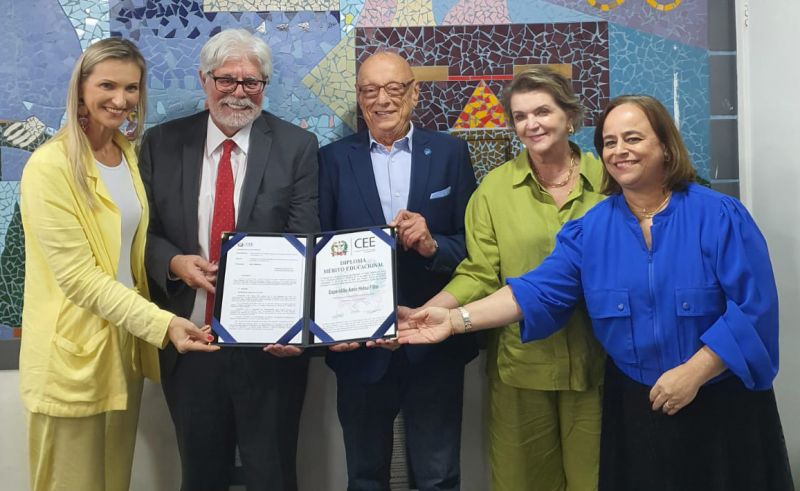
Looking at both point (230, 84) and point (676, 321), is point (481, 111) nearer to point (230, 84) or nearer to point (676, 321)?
point (230, 84)

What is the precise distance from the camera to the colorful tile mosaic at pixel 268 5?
9.99 ft

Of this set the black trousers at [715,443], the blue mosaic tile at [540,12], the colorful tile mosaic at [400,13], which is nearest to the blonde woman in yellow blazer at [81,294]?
the colorful tile mosaic at [400,13]

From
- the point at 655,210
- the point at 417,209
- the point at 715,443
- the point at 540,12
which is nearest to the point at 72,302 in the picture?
the point at 417,209

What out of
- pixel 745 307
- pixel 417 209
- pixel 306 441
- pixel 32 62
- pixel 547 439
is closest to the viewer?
pixel 745 307

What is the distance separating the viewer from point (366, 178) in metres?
2.64

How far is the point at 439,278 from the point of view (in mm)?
2707

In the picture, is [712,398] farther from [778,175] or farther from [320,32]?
[320,32]

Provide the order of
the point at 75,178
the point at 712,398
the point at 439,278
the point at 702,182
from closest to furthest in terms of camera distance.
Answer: the point at 712,398 < the point at 75,178 < the point at 439,278 < the point at 702,182

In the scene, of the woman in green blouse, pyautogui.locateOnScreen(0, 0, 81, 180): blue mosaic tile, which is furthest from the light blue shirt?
pyautogui.locateOnScreen(0, 0, 81, 180): blue mosaic tile

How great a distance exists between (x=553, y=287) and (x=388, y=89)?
0.89 meters

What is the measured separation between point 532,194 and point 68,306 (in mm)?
1528

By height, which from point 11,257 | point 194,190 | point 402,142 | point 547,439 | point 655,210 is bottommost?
point 547,439

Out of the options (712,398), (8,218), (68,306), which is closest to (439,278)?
(712,398)

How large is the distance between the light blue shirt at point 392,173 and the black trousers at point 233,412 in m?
0.65
